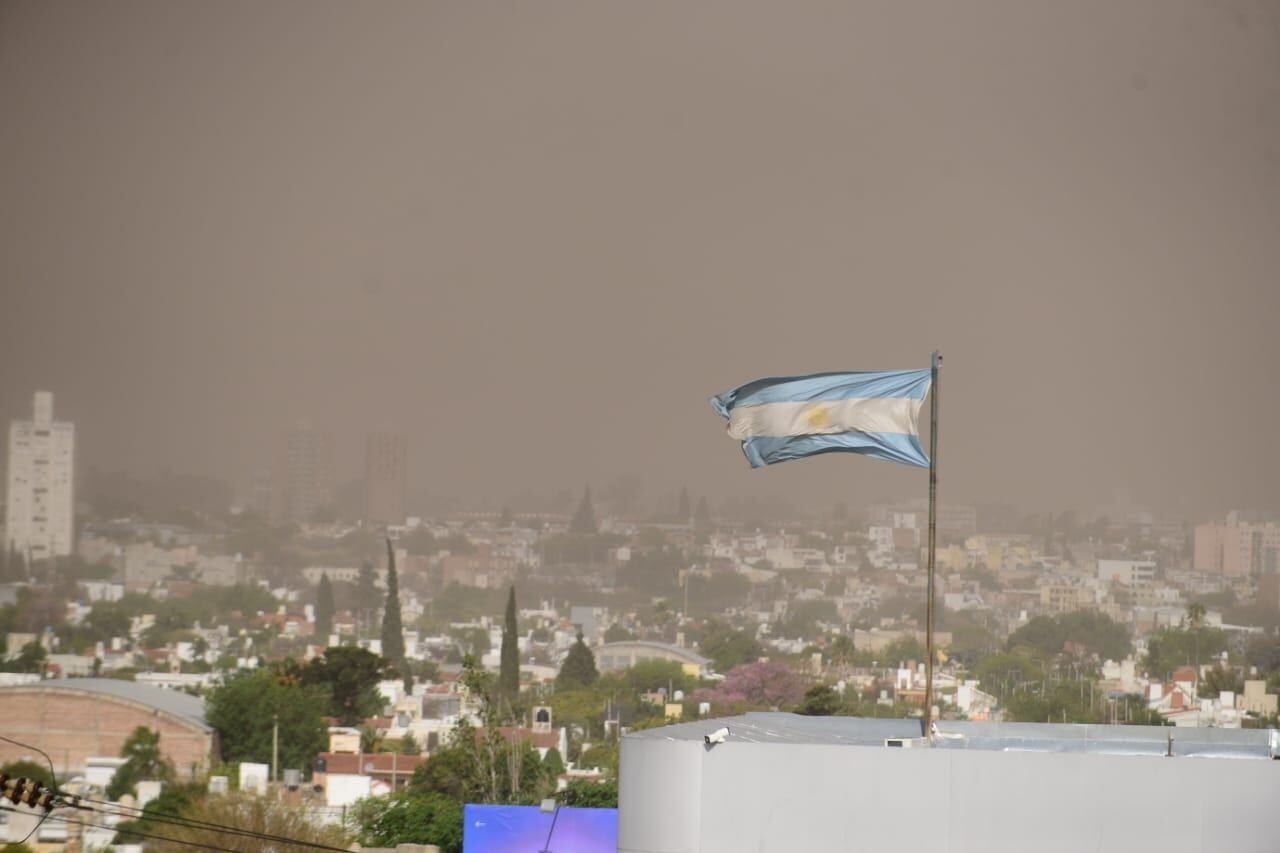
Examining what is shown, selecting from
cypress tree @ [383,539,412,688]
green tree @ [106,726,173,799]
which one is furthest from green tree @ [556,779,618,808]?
cypress tree @ [383,539,412,688]

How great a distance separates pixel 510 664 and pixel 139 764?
21.3m

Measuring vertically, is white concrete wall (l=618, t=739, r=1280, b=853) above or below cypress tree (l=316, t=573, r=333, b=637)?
Answer: above

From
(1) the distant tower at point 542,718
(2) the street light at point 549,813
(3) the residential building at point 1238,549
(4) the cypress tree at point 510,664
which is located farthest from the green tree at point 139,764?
(3) the residential building at point 1238,549

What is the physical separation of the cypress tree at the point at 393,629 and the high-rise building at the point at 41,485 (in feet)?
60.6

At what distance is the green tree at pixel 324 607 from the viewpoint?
89.8m

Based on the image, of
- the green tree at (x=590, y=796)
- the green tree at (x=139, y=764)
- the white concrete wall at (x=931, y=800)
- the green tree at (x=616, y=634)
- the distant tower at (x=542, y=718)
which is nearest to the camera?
the white concrete wall at (x=931, y=800)

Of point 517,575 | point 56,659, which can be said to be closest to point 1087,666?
point 517,575

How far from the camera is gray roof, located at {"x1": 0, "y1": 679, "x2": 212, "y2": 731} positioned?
64.1 meters

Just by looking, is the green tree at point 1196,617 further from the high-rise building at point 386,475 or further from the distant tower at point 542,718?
the high-rise building at point 386,475

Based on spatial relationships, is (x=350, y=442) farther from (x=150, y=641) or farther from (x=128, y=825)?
(x=128, y=825)

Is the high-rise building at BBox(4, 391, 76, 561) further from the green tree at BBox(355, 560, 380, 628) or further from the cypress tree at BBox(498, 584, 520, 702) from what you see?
the cypress tree at BBox(498, 584, 520, 702)

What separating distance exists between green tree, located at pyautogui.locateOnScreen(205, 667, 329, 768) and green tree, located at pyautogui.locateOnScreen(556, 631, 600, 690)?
52.7 ft

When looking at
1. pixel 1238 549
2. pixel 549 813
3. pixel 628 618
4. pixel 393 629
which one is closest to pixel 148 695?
pixel 393 629

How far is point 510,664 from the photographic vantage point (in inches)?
3036
